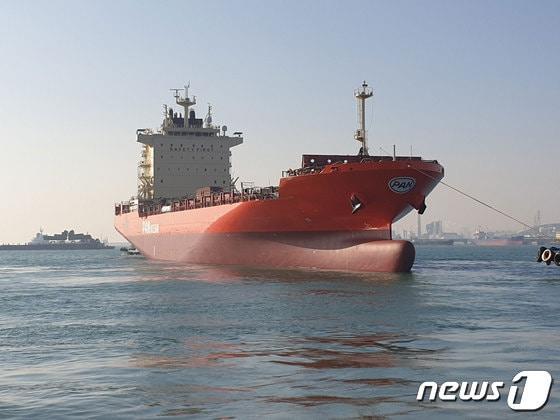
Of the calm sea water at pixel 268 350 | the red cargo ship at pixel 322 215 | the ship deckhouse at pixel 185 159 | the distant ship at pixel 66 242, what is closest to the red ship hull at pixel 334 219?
the red cargo ship at pixel 322 215

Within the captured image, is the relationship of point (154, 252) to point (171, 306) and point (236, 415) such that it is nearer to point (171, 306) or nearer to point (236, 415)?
point (171, 306)

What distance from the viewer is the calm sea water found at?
9086 millimetres

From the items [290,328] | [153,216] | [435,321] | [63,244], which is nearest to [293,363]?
[290,328]

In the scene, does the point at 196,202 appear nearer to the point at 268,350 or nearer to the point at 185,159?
the point at 185,159

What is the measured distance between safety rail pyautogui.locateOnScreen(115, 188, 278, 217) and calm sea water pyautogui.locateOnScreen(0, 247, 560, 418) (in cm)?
1213

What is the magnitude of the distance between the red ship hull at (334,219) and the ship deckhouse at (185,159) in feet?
64.9

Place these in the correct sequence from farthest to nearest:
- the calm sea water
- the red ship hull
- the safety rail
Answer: the safety rail < the red ship hull < the calm sea water

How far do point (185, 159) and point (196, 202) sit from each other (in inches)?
513

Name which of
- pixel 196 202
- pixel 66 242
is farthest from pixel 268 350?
pixel 66 242

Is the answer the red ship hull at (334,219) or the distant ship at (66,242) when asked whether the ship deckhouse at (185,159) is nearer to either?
the red ship hull at (334,219)

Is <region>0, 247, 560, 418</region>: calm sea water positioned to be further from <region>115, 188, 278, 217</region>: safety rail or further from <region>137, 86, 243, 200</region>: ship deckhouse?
<region>137, 86, 243, 200</region>: ship deckhouse

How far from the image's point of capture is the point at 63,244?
19075 cm

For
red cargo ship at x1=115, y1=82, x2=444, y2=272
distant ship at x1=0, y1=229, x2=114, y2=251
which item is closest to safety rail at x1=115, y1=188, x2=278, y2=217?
red cargo ship at x1=115, y1=82, x2=444, y2=272

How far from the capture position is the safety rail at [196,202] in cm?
3731
